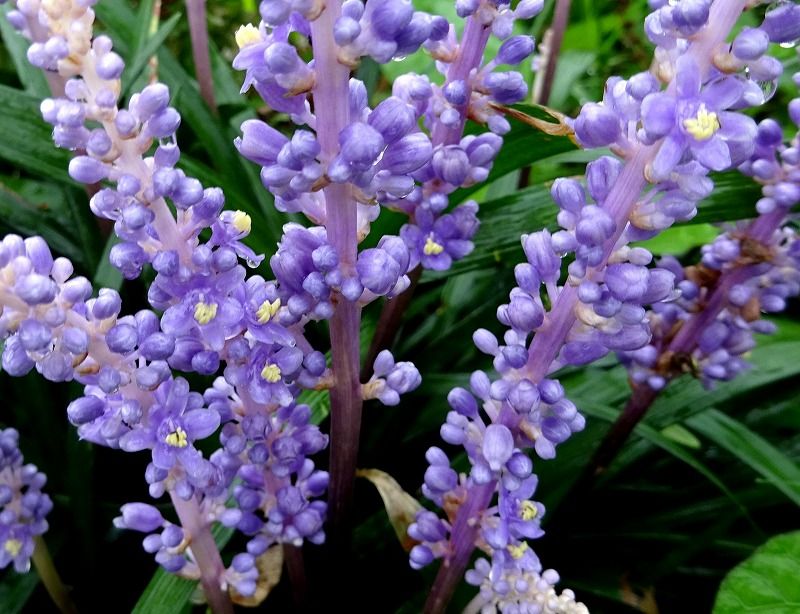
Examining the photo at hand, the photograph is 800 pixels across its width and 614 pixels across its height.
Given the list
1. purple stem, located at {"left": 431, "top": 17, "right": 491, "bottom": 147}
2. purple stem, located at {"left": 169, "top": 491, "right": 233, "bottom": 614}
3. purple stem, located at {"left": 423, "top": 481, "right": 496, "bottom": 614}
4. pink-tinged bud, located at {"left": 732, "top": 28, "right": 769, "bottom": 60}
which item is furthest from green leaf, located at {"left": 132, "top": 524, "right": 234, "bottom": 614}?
pink-tinged bud, located at {"left": 732, "top": 28, "right": 769, "bottom": 60}

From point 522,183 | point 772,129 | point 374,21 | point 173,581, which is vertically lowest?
point 173,581

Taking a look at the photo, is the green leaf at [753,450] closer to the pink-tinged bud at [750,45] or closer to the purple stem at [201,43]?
the pink-tinged bud at [750,45]

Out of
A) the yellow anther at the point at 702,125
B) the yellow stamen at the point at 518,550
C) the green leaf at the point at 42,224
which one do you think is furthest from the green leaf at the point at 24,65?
the yellow anther at the point at 702,125

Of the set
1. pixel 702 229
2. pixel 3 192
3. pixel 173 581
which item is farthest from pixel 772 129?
pixel 3 192

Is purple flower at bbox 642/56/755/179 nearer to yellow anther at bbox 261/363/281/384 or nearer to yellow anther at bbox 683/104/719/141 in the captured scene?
yellow anther at bbox 683/104/719/141

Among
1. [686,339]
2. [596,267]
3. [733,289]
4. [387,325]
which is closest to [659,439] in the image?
[686,339]

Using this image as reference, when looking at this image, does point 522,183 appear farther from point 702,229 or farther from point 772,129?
point 772,129
